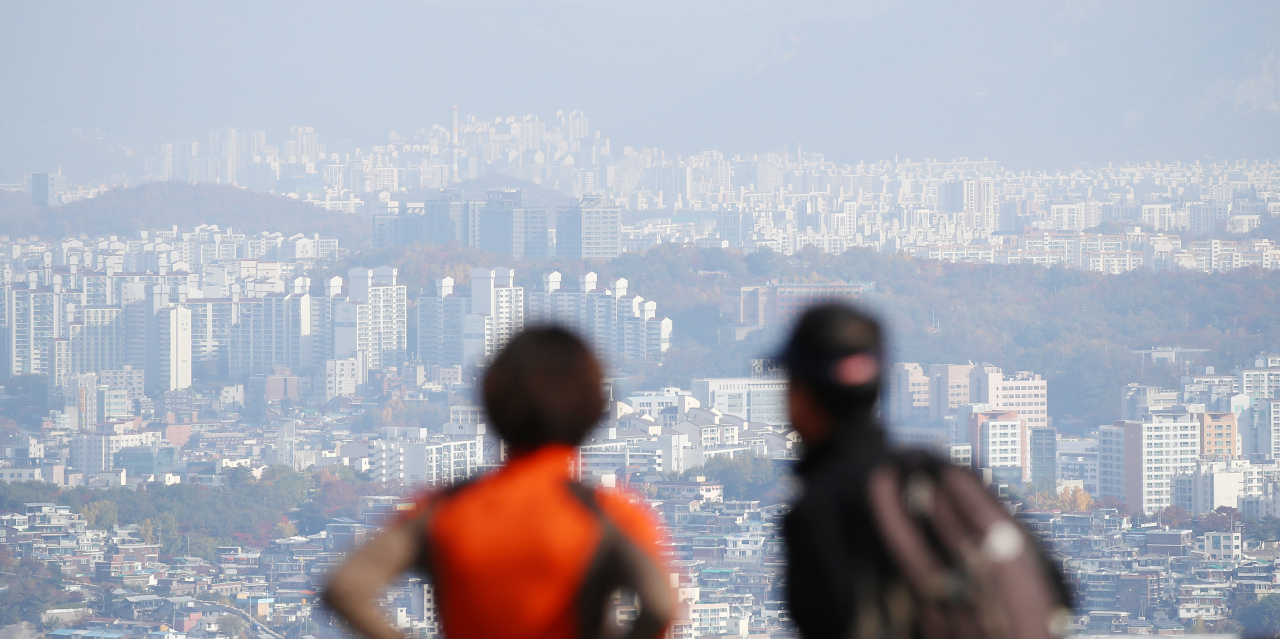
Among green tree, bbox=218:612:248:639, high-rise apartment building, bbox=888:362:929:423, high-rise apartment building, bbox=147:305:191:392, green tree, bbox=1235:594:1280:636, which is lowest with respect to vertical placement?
green tree, bbox=218:612:248:639

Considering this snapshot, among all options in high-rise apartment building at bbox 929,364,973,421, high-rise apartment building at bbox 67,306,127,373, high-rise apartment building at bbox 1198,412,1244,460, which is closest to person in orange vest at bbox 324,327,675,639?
high-rise apartment building at bbox 1198,412,1244,460

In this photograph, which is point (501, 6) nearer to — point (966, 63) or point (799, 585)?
point (966, 63)

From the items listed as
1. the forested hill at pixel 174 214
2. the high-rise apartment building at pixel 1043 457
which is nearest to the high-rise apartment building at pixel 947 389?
the high-rise apartment building at pixel 1043 457

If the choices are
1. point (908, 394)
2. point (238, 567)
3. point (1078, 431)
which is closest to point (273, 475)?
point (238, 567)

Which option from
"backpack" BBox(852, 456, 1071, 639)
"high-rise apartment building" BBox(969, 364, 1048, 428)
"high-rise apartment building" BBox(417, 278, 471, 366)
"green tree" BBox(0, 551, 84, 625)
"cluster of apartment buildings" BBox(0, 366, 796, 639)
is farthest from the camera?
"high-rise apartment building" BBox(417, 278, 471, 366)

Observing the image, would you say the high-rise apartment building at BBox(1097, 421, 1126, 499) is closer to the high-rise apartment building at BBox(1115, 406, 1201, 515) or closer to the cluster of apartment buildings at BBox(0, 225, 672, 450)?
the high-rise apartment building at BBox(1115, 406, 1201, 515)

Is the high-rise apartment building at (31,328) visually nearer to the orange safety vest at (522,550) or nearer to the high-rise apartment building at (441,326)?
the high-rise apartment building at (441,326)
